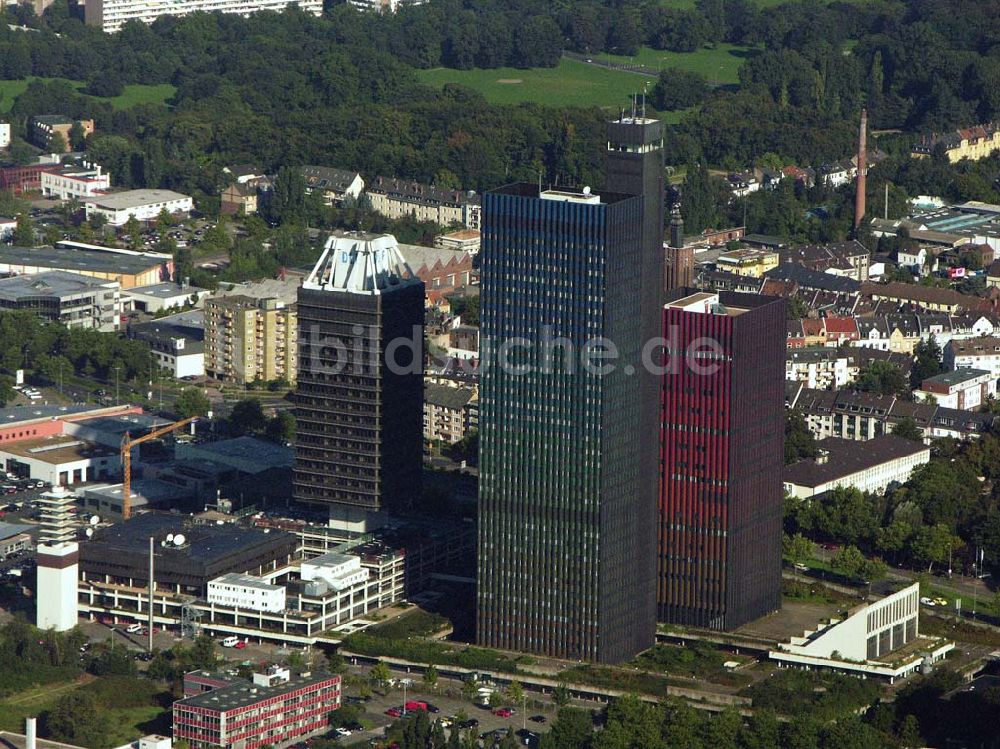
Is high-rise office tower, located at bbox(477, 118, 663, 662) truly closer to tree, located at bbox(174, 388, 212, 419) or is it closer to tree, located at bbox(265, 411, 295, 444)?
tree, located at bbox(265, 411, 295, 444)

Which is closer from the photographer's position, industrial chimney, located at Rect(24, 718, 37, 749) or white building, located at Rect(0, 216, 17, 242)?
industrial chimney, located at Rect(24, 718, 37, 749)

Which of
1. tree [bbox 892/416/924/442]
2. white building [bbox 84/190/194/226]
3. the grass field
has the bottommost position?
the grass field

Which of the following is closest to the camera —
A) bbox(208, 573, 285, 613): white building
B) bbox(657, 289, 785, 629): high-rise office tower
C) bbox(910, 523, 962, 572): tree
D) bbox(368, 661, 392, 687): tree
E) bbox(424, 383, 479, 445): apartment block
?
bbox(368, 661, 392, 687): tree

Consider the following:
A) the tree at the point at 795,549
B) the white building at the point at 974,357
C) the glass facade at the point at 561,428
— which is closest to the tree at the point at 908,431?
the white building at the point at 974,357

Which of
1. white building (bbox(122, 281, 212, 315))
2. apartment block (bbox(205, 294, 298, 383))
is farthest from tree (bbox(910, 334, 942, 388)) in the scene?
white building (bbox(122, 281, 212, 315))

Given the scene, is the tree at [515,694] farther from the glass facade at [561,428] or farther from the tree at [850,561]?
the tree at [850,561]

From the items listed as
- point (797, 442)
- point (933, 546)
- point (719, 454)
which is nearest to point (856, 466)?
point (797, 442)
